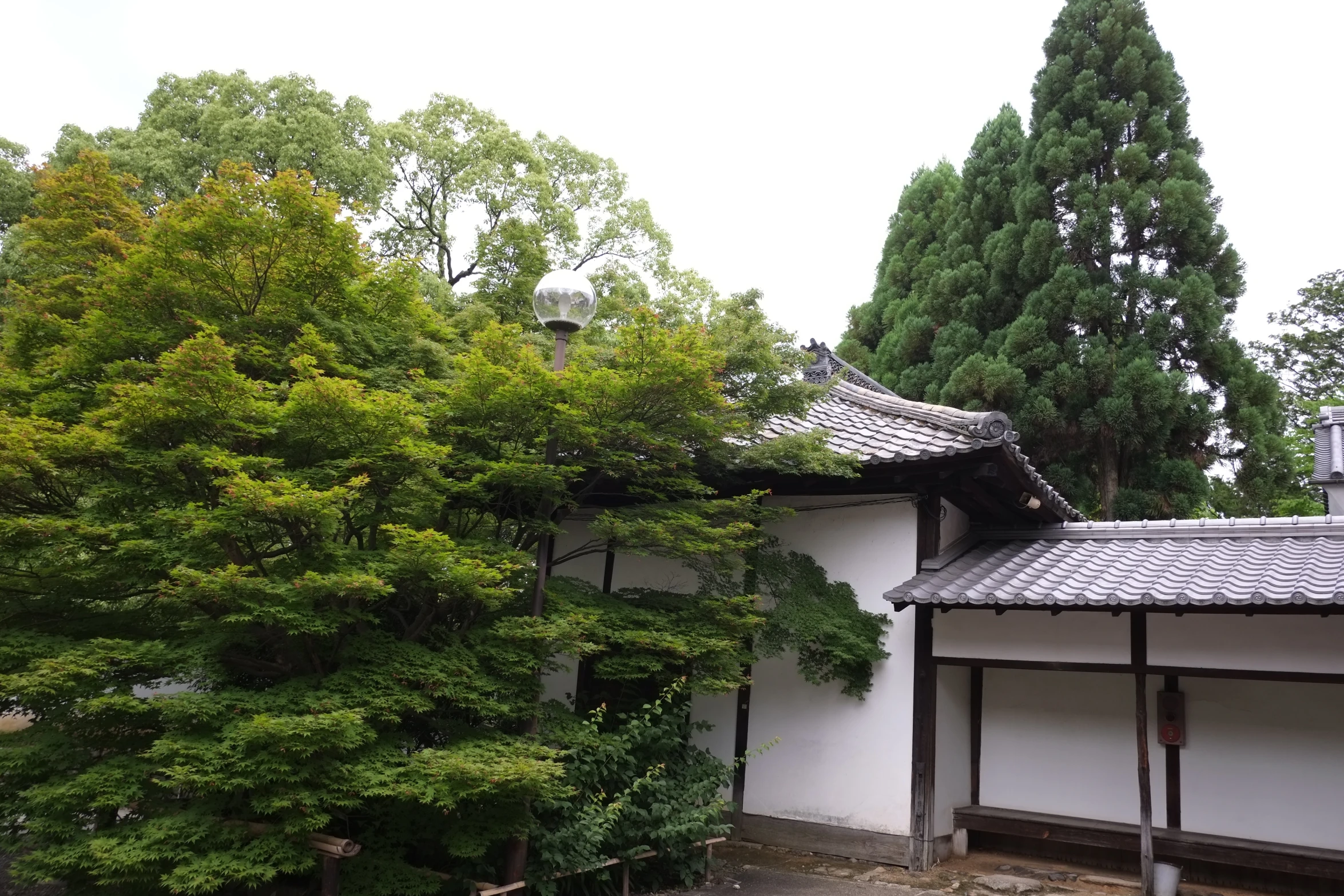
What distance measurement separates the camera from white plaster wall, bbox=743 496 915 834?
8.94 metres

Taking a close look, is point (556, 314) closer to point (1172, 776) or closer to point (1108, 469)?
point (1172, 776)

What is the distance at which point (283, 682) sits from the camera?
263 inches

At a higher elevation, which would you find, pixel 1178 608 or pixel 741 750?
pixel 1178 608

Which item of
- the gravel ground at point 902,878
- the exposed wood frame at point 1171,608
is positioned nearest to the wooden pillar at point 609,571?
the gravel ground at point 902,878

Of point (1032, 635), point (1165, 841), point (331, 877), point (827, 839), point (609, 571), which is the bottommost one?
point (827, 839)

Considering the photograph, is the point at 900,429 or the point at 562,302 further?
the point at 900,429

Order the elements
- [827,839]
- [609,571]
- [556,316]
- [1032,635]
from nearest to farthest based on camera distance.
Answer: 1. [556,316]
2. [1032,635]
3. [827,839]
4. [609,571]

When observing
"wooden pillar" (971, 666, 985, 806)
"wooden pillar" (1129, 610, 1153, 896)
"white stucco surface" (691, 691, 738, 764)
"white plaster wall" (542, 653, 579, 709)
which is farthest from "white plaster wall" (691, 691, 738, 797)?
"wooden pillar" (1129, 610, 1153, 896)

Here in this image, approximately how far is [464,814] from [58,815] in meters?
2.61

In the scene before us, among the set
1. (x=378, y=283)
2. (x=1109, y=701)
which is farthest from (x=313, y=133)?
(x=1109, y=701)

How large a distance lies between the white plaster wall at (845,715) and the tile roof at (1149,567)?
2.26 feet

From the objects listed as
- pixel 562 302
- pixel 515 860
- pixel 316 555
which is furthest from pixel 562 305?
pixel 515 860

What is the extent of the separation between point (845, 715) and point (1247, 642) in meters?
3.84

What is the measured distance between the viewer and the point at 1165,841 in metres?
8.56
